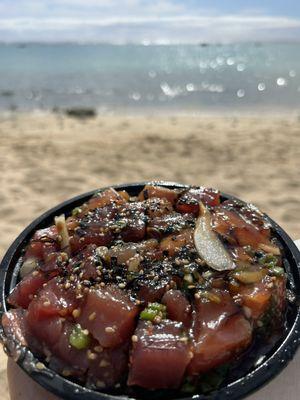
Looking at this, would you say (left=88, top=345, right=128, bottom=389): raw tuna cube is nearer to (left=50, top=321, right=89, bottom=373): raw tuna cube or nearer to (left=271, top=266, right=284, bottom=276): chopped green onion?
(left=50, top=321, right=89, bottom=373): raw tuna cube

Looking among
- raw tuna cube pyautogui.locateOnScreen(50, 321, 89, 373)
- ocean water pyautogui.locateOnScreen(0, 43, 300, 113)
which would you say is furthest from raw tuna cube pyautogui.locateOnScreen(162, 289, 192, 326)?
ocean water pyautogui.locateOnScreen(0, 43, 300, 113)

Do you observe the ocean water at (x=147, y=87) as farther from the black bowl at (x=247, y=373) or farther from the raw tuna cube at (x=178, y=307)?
the raw tuna cube at (x=178, y=307)

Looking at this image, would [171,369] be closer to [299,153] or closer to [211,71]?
[299,153]

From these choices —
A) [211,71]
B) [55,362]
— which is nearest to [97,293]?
[55,362]

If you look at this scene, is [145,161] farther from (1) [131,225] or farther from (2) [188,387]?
(2) [188,387]

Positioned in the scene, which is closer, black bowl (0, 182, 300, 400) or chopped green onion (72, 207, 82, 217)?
black bowl (0, 182, 300, 400)

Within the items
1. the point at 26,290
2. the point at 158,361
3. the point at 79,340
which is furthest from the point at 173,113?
the point at 158,361
